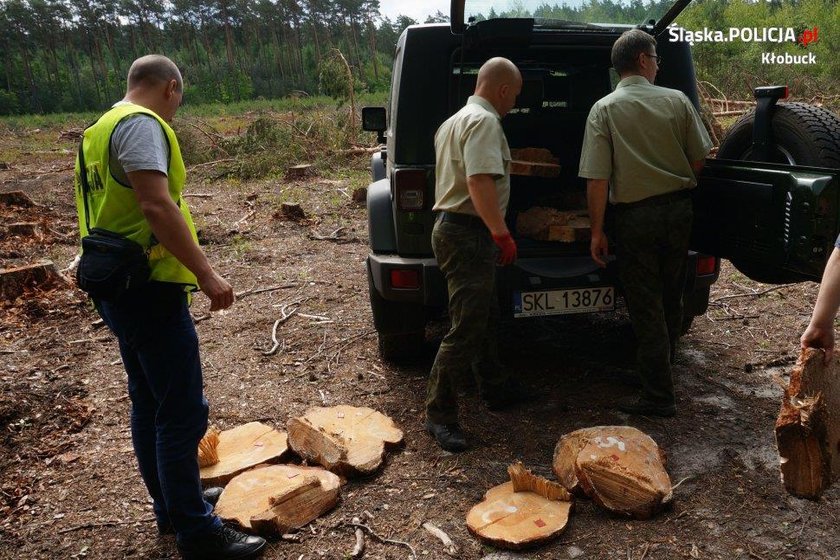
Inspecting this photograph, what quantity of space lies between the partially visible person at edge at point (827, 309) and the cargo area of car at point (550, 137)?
6.24ft

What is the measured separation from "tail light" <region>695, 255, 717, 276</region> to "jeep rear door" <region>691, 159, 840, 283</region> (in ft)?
0.83

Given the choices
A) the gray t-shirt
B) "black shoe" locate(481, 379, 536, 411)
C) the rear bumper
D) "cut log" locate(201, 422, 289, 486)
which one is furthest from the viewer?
Answer: "black shoe" locate(481, 379, 536, 411)

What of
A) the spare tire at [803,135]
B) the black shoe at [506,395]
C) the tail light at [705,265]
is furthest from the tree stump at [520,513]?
the spare tire at [803,135]

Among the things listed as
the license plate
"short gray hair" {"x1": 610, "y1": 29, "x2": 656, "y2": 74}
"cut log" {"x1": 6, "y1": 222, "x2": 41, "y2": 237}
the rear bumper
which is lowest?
"cut log" {"x1": 6, "y1": 222, "x2": 41, "y2": 237}

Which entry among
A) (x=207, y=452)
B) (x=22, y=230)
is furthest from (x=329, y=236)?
(x=207, y=452)

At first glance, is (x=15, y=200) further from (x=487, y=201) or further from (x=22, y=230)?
(x=487, y=201)

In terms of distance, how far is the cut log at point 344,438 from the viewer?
10.2 ft

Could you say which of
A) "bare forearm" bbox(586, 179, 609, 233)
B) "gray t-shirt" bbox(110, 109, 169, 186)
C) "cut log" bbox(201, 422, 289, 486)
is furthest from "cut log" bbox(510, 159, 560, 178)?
"gray t-shirt" bbox(110, 109, 169, 186)

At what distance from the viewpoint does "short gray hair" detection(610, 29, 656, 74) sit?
3.33 meters

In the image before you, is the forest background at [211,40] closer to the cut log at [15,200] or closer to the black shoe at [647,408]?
the cut log at [15,200]

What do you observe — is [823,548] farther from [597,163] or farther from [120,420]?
[120,420]

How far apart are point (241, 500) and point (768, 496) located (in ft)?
7.64

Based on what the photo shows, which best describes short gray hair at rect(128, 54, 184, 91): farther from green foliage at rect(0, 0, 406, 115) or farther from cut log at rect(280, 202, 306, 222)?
green foliage at rect(0, 0, 406, 115)

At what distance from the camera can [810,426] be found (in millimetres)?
1854
